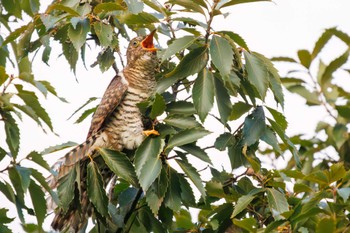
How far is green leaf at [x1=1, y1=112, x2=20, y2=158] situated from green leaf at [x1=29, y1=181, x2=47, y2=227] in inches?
8.1

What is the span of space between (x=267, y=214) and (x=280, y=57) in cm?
123

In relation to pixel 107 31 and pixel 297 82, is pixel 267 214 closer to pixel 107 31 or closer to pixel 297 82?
pixel 107 31

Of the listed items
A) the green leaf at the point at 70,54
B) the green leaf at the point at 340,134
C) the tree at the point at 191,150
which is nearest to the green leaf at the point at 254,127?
the tree at the point at 191,150

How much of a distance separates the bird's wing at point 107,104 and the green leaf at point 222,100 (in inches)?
51.2

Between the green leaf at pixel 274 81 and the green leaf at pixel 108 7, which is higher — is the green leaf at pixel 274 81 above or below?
below

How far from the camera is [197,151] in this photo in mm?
3256

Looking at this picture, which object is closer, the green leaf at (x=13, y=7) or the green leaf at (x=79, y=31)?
the green leaf at (x=79, y=31)

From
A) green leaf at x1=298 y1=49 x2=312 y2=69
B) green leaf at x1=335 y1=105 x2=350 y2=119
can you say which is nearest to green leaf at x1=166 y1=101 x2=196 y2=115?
green leaf at x1=298 y1=49 x2=312 y2=69

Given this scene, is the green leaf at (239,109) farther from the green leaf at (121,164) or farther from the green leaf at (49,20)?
the green leaf at (49,20)

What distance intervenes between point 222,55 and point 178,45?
204 millimetres

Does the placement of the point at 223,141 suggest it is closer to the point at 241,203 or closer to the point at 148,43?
the point at 241,203

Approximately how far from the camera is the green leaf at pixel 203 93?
10.1ft

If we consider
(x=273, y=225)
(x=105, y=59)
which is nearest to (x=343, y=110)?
(x=105, y=59)

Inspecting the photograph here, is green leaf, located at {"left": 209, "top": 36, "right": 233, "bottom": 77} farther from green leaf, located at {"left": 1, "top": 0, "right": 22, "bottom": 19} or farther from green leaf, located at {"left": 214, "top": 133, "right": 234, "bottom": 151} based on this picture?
green leaf, located at {"left": 1, "top": 0, "right": 22, "bottom": 19}
